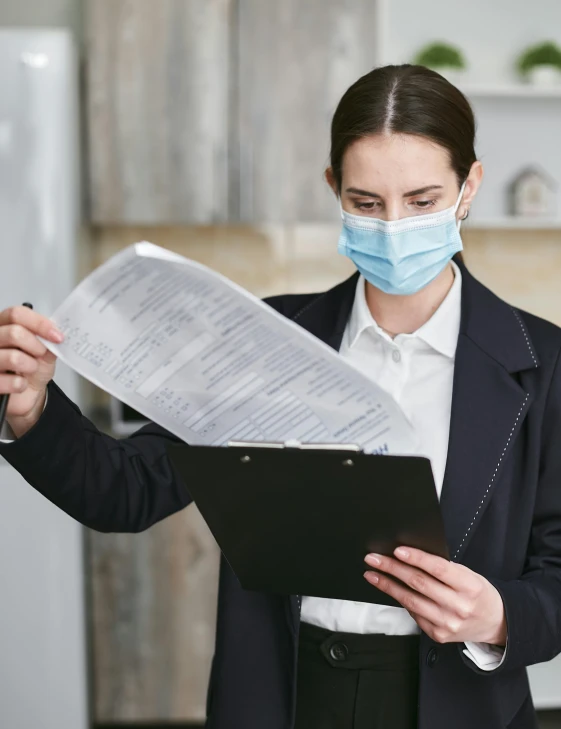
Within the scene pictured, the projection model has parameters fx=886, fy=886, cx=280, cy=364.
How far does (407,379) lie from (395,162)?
0.93 ft

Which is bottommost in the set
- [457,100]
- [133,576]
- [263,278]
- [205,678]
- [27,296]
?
[205,678]

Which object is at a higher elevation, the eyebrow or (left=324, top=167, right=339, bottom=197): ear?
the eyebrow

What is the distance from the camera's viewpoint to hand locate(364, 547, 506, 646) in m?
0.87

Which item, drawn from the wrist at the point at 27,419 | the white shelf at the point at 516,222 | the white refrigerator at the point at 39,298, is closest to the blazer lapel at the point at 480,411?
the wrist at the point at 27,419

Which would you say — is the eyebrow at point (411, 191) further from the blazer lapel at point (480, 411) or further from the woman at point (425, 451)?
the blazer lapel at point (480, 411)

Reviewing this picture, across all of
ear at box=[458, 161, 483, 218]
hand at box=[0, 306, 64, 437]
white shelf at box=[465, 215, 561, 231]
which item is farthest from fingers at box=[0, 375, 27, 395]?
white shelf at box=[465, 215, 561, 231]

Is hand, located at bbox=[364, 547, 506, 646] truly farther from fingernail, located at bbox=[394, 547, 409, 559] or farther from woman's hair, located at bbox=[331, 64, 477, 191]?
woman's hair, located at bbox=[331, 64, 477, 191]

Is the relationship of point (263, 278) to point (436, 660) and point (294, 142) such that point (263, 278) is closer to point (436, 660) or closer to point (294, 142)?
point (294, 142)

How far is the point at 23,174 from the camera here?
2424 mm

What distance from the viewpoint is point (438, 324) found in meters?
1.20

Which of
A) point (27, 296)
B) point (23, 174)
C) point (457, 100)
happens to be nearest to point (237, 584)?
point (457, 100)

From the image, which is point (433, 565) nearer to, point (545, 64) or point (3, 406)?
point (3, 406)

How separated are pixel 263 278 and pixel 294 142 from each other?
1.97 feet

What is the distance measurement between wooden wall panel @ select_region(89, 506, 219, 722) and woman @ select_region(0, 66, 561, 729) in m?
1.57
